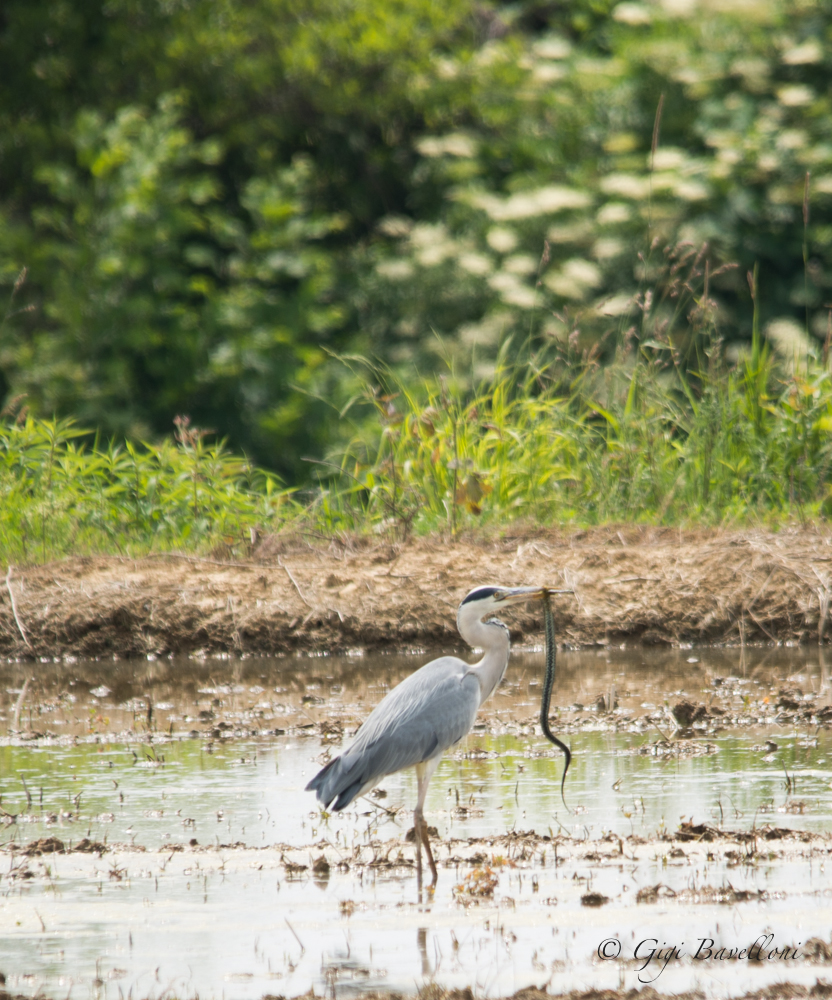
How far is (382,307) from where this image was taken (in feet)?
57.5

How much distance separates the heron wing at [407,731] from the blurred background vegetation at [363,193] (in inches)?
367

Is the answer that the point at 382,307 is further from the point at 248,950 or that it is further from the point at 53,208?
the point at 248,950

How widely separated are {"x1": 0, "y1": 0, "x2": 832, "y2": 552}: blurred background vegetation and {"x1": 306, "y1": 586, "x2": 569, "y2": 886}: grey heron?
29.5 ft

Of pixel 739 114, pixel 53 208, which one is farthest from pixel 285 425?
pixel 739 114

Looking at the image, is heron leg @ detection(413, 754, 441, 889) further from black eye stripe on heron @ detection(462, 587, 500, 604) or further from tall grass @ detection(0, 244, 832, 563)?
tall grass @ detection(0, 244, 832, 563)

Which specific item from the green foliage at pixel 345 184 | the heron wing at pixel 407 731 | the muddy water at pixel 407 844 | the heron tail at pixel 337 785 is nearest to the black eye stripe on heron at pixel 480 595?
the heron wing at pixel 407 731

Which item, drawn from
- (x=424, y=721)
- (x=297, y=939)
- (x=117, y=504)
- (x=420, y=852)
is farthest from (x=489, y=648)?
(x=117, y=504)

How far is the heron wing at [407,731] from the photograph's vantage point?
489 centimetres

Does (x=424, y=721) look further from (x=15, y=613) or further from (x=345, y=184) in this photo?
(x=345, y=184)

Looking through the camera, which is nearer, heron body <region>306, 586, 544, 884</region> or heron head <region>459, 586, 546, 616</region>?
heron body <region>306, 586, 544, 884</region>

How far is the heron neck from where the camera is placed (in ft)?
18.1

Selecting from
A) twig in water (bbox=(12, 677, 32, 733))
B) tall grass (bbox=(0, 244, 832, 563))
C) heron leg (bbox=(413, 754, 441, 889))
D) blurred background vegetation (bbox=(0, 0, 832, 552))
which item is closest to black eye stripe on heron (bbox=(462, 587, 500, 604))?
heron leg (bbox=(413, 754, 441, 889))

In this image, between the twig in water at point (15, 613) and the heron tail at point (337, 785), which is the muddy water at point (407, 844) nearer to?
the heron tail at point (337, 785)

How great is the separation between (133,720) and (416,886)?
2985 mm
